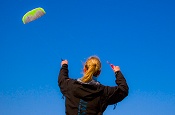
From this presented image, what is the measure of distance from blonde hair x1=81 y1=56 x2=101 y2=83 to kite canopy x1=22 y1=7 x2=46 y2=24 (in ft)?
34.2

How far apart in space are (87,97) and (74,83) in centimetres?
48

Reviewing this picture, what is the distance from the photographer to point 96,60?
26.6 ft

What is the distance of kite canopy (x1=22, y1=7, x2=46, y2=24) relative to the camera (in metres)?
18.3

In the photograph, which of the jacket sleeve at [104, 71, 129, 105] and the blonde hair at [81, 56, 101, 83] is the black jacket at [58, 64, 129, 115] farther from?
the blonde hair at [81, 56, 101, 83]

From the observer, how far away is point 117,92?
319 inches

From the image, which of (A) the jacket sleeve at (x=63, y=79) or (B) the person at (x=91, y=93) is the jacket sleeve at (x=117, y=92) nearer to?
(B) the person at (x=91, y=93)

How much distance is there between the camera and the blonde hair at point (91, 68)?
7883mm

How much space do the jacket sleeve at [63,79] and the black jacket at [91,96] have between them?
41 millimetres

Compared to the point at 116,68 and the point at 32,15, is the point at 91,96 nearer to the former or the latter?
the point at 116,68

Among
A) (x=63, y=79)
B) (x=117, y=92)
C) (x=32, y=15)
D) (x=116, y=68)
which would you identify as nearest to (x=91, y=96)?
(x=117, y=92)

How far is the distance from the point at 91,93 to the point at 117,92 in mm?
613

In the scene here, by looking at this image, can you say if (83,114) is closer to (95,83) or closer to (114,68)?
(95,83)

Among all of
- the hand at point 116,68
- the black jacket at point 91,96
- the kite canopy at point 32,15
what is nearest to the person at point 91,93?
the black jacket at point 91,96

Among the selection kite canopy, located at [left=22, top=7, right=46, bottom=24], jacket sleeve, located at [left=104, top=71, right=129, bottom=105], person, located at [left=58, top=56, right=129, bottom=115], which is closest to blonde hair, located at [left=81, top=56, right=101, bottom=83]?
person, located at [left=58, top=56, right=129, bottom=115]
